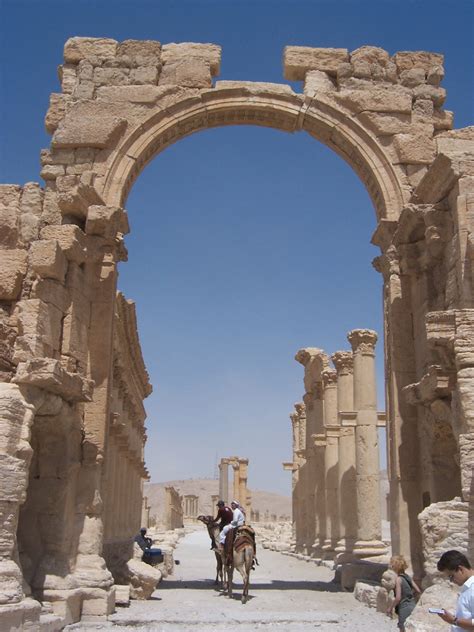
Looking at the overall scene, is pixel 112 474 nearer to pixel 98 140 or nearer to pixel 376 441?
pixel 376 441

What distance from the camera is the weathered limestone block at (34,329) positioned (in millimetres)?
9625

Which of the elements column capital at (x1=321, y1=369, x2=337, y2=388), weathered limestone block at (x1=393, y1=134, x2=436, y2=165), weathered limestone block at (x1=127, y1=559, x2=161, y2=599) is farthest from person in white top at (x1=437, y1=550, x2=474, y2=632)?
column capital at (x1=321, y1=369, x2=337, y2=388)

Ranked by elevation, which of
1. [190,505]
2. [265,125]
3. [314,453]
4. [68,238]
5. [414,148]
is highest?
[265,125]

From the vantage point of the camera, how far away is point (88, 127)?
12977mm

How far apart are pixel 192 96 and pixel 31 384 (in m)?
6.62

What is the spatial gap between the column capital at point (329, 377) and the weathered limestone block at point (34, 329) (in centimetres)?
1342

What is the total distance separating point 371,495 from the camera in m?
17.5

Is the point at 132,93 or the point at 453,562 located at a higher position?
the point at 132,93

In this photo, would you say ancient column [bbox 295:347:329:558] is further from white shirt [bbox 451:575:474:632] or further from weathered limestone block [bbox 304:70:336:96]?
white shirt [bbox 451:575:474:632]

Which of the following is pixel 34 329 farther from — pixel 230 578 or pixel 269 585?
pixel 269 585

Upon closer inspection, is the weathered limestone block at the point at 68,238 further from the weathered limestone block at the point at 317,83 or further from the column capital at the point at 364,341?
the column capital at the point at 364,341

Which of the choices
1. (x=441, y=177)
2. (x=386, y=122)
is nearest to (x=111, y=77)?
(x=386, y=122)

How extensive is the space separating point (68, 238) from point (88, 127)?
9.53 feet

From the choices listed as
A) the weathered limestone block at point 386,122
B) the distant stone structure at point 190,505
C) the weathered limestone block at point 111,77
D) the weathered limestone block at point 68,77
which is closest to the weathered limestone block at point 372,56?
the weathered limestone block at point 386,122
